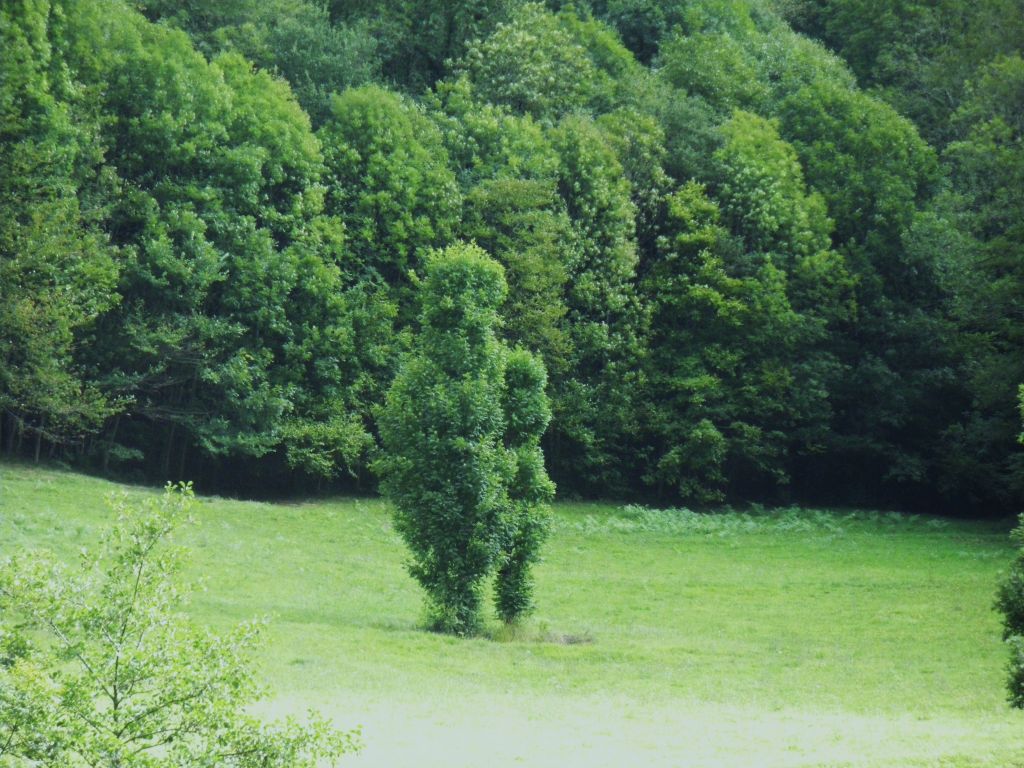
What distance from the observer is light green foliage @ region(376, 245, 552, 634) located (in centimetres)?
2964

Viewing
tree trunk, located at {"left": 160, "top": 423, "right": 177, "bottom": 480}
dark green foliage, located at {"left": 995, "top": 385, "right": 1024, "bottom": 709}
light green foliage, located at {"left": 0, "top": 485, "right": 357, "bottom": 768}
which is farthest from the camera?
tree trunk, located at {"left": 160, "top": 423, "right": 177, "bottom": 480}

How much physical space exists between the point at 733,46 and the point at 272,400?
1231 inches

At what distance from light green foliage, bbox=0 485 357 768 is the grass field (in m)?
0.74

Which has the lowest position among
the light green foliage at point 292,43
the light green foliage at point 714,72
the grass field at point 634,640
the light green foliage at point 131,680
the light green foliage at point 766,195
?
the grass field at point 634,640

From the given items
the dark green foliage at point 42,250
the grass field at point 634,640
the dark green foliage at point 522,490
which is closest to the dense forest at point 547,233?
the dark green foliage at point 42,250

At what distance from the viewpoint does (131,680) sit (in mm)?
9875

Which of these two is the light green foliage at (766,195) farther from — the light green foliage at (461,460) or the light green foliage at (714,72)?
the light green foliage at (461,460)

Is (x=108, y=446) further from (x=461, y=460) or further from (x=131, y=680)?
(x=131, y=680)

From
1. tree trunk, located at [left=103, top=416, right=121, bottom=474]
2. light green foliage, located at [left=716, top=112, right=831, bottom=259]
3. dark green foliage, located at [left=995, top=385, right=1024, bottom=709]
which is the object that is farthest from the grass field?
light green foliage, located at [left=716, top=112, right=831, bottom=259]

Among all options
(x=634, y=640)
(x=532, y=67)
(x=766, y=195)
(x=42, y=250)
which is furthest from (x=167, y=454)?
(x=766, y=195)

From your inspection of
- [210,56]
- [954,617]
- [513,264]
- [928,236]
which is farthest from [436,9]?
[954,617]

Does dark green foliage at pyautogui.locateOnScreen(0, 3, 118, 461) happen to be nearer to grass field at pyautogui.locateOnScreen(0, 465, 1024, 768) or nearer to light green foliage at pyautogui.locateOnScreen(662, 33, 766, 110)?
grass field at pyautogui.locateOnScreen(0, 465, 1024, 768)

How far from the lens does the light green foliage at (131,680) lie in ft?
30.9

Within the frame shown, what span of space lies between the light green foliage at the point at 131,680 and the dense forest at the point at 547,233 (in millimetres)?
32737
